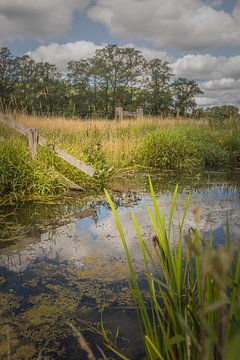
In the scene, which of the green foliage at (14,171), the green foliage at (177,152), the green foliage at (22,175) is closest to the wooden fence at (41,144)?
the green foliage at (22,175)

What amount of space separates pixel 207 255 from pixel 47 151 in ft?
21.6

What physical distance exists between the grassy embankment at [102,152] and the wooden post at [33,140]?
0.16 m

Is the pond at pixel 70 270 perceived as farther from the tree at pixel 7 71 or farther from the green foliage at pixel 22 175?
the tree at pixel 7 71

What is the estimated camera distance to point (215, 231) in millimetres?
4074

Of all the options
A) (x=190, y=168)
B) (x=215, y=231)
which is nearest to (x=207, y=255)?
(x=215, y=231)

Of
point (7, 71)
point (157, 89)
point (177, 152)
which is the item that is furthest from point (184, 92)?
point (177, 152)

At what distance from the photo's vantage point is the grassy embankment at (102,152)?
233 inches

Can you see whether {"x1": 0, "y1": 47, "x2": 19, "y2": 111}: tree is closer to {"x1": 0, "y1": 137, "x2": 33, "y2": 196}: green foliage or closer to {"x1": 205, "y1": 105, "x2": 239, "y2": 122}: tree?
{"x1": 205, "y1": 105, "x2": 239, "y2": 122}: tree

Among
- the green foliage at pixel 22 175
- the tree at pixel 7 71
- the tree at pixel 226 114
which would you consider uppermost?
the tree at pixel 7 71

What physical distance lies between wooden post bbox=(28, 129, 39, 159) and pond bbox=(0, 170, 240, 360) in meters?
1.13

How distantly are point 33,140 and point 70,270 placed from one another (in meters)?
3.65

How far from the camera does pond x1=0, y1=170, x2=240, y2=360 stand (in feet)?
6.86

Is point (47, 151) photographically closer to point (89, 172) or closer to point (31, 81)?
point (89, 172)

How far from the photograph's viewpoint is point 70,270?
3025 millimetres
